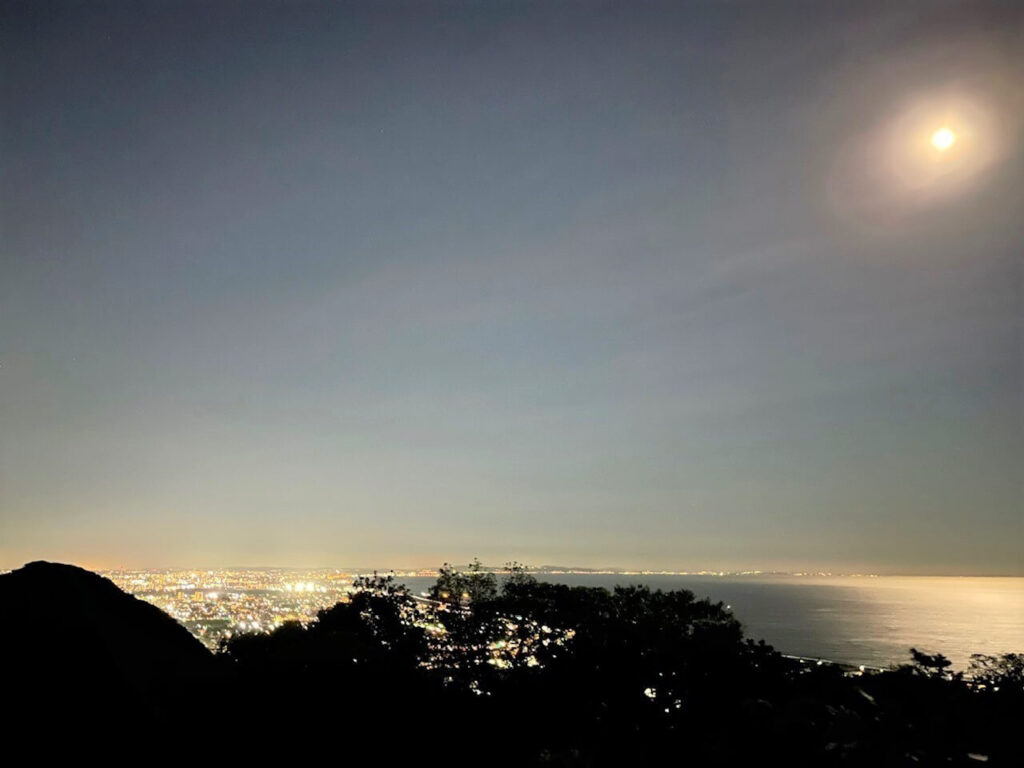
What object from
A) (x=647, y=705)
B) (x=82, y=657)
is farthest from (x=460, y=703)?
(x=82, y=657)

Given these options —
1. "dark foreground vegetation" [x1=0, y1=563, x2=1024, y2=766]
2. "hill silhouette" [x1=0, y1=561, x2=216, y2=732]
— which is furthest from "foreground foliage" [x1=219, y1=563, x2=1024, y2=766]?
"hill silhouette" [x1=0, y1=561, x2=216, y2=732]

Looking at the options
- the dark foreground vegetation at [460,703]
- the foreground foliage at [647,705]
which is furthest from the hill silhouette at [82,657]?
the foreground foliage at [647,705]

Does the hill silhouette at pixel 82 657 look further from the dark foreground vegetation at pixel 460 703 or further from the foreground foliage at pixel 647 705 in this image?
the foreground foliage at pixel 647 705

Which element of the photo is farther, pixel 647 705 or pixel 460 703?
pixel 460 703

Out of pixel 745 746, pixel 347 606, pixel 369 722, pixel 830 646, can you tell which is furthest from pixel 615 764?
pixel 830 646

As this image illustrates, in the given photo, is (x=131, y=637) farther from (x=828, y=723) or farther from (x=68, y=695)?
(x=828, y=723)

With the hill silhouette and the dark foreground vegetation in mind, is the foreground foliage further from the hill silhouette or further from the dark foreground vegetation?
the hill silhouette

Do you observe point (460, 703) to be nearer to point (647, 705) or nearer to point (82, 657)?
point (647, 705)
